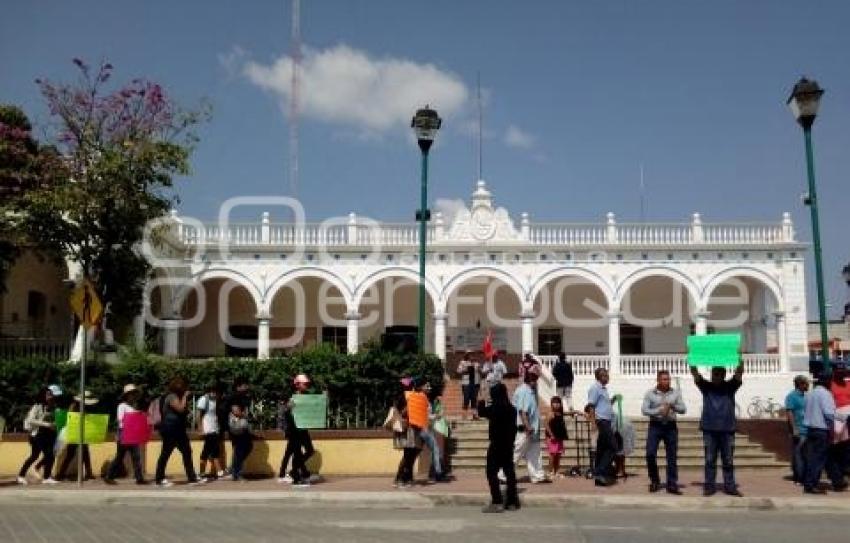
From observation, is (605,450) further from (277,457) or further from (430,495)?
(277,457)

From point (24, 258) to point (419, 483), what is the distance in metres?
15.6

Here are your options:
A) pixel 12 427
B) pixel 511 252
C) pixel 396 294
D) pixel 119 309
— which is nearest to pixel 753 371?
pixel 511 252

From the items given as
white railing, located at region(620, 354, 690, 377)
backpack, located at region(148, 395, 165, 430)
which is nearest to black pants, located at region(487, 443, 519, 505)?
backpack, located at region(148, 395, 165, 430)

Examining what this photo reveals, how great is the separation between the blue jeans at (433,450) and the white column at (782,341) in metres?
16.7

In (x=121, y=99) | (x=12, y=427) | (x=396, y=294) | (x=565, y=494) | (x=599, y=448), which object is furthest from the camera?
(x=396, y=294)

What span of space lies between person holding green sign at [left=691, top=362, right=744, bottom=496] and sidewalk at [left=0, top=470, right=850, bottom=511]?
24 centimetres

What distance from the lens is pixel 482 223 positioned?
27156 mm

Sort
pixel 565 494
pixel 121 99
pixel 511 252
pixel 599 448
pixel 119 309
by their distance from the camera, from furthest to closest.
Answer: pixel 511 252, pixel 119 309, pixel 121 99, pixel 599 448, pixel 565 494

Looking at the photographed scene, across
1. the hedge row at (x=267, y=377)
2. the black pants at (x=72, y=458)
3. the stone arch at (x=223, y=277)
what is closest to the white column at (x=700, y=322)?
the stone arch at (x=223, y=277)

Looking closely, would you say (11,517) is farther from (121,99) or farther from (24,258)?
(24,258)

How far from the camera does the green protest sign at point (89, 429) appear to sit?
39.1ft

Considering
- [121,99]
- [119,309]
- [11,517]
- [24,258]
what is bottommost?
[11,517]

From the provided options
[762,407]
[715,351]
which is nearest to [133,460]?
[715,351]

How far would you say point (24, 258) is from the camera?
74.3 feet
